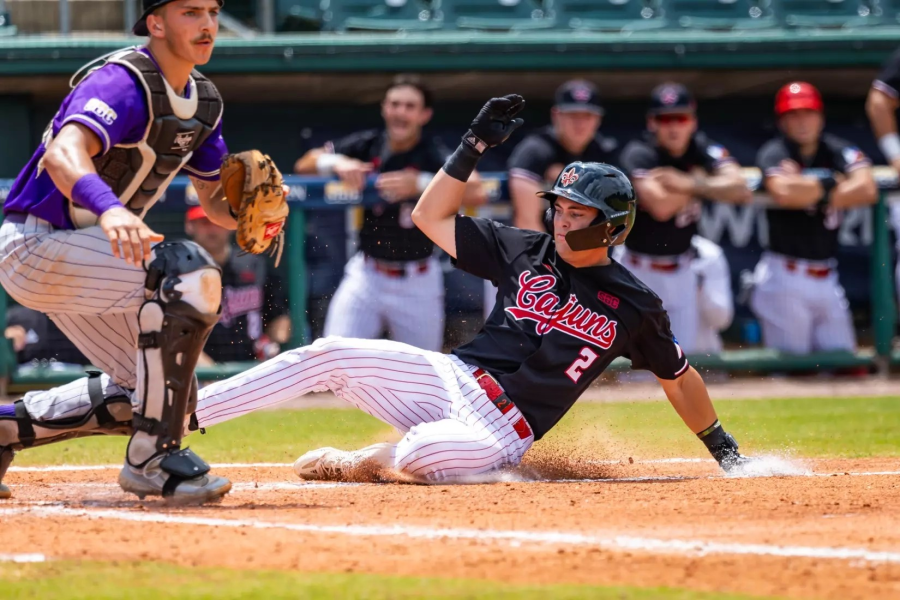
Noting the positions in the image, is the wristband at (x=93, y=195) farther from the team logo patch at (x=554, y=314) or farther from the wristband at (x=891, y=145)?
the wristband at (x=891, y=145)

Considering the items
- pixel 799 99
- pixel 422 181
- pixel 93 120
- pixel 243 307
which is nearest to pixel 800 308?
pixel 799 99

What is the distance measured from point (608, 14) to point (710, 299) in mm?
2877

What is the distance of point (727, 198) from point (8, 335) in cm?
439

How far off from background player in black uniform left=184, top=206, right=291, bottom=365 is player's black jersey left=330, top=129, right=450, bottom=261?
0.64 meters

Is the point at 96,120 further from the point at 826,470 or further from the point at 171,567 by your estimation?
the point at 826,470

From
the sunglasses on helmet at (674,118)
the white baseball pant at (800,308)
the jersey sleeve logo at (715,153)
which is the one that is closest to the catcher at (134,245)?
the sunglasses on helmet at (674,118)

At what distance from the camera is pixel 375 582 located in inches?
99.7

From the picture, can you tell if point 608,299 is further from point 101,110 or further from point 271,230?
point 101,110

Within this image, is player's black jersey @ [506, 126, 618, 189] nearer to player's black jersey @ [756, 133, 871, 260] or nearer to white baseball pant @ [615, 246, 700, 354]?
white baseball pant @ [615, 246, 700, 354]

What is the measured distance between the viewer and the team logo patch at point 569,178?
4164 mm

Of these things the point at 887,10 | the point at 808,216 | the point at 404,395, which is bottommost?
the point at 808,216

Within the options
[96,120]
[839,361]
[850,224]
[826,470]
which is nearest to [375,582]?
[96,120]

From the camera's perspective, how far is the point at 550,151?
733cm

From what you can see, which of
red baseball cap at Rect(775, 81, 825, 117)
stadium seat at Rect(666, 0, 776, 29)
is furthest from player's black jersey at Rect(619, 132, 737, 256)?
stadium seat at Rect(666, 0, 776, 29)
